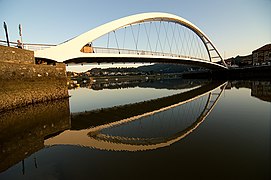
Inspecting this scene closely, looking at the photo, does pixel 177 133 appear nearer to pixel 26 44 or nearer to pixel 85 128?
pixel 85 128

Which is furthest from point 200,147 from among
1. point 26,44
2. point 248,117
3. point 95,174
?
point 26,44

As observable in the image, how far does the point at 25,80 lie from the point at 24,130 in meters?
6.59

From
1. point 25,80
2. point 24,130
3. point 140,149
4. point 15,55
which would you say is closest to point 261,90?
point 140,149

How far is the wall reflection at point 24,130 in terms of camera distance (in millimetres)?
5613

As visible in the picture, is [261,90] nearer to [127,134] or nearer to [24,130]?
[127,134]

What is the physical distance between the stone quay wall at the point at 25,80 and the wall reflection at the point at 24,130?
45.6 inches

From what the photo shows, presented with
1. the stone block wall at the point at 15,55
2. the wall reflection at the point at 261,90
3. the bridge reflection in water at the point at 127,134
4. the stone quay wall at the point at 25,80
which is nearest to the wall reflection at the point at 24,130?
the bridge reflection in water at the point at 127,134

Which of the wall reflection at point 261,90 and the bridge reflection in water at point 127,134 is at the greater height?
the wall reflection at point 261,90

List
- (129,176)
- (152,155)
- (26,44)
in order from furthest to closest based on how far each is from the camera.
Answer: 1. (26,44)
2. (152,155)
3. (129,176)

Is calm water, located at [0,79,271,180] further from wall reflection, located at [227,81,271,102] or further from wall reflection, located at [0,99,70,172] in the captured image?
wall reflection, located at [227,81,271,102]

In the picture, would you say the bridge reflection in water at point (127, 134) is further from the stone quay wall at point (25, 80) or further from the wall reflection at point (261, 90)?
the wall reflection at point (261, 90)

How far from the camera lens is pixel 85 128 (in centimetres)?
861

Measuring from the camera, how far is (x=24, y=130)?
8023 millimetres

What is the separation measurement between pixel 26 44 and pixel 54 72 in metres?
3.42
